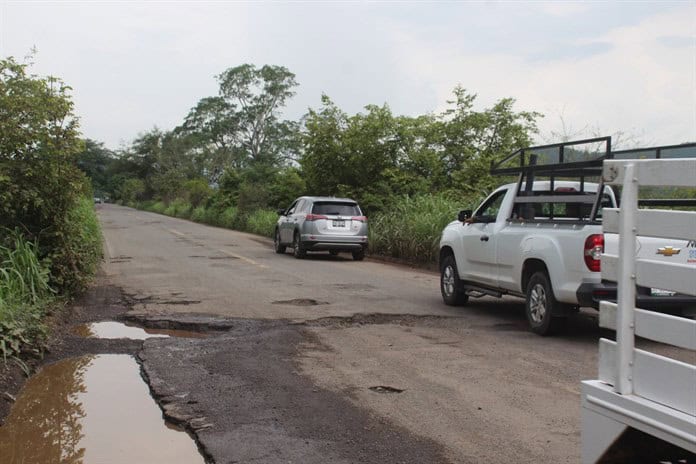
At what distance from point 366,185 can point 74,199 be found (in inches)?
566

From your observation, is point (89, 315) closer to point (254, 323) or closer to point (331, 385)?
point (254, 323)

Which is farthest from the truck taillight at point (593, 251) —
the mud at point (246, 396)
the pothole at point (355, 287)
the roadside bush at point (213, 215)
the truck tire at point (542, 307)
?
the roadside bush at point (213, 215)

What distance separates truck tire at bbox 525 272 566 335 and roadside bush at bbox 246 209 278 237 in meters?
22.8

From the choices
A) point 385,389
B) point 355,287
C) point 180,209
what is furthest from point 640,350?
point 180,209

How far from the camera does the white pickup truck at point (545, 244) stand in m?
7.51

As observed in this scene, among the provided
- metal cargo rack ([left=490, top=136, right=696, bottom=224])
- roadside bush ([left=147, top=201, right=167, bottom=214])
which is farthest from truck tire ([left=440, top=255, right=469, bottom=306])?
roadside bush ([left=147, top=201, right=167, bottom=214])

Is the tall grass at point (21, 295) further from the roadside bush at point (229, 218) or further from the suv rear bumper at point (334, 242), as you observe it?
the roadside bush at point (229, 218)

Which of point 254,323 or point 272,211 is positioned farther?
point 272,211

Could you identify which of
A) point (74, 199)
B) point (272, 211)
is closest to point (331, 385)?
point (74, 199)

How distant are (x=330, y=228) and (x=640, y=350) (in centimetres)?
1612

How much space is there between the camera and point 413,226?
1830cm

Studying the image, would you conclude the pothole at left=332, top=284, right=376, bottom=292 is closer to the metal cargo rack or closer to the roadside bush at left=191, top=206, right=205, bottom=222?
the metal cargo rack

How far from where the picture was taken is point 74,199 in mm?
10000

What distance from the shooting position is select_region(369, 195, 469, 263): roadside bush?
1745cm
